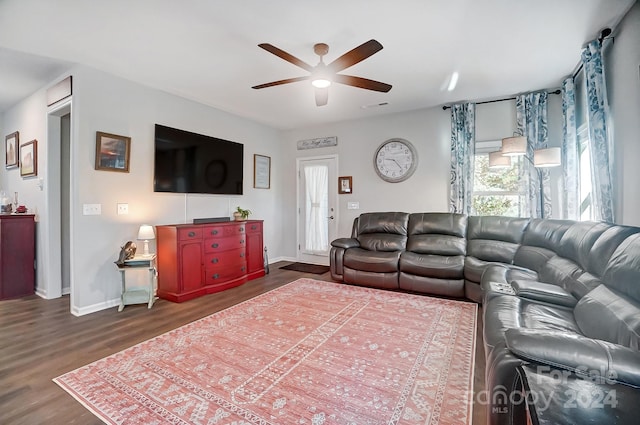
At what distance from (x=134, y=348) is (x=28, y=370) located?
0.64m

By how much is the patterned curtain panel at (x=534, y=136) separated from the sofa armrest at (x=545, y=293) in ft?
7.35

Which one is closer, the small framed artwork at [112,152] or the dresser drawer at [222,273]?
the small framed artwork at [112,152]

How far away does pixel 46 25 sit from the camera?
2422 millimetres

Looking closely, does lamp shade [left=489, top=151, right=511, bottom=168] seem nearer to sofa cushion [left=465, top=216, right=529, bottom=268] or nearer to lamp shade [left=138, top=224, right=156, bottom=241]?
sofa cushion [left=465, top=216, right=529, bottom=268]

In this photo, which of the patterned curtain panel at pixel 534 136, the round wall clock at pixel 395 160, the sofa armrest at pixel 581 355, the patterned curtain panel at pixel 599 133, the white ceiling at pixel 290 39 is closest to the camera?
the sofa armrest at pixel 581 355

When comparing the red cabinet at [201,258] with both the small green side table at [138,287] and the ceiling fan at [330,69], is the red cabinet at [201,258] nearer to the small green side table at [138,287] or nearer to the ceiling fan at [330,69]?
the small green side table at [138,287]

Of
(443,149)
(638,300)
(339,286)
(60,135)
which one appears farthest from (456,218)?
(60,135)

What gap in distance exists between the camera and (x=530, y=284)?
2.22 meters

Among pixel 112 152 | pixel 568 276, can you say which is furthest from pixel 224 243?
pixel 568 276

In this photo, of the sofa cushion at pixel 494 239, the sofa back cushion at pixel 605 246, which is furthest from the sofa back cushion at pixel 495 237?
the sofa back cushion at pixel 605 246

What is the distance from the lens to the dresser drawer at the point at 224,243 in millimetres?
3867

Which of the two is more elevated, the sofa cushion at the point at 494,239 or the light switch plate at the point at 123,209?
the light switch plate at the point at 123,209

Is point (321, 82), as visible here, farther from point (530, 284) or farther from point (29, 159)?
point (29, 159)

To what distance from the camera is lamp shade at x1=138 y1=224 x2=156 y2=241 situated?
338 centimetres
